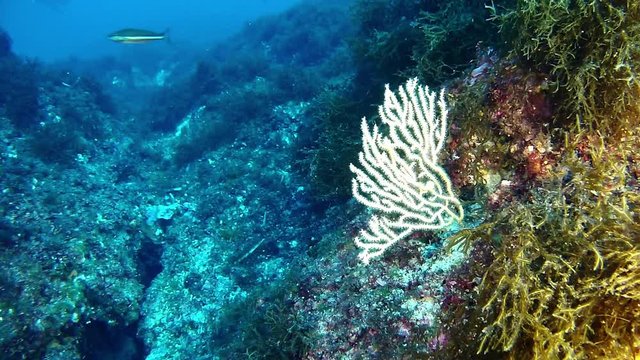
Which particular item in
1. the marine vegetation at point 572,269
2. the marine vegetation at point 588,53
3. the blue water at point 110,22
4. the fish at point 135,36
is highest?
the blue water at point 110,22

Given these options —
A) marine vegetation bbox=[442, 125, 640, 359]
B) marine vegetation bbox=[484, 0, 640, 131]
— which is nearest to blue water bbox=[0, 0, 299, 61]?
marine vegetation bbox=[484, 0, 640, 131]

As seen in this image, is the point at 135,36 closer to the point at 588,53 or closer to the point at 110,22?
the point at 588,53

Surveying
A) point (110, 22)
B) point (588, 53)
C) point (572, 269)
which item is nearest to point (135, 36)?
point (588, 53)

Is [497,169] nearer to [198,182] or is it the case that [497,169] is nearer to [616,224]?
[616,224]

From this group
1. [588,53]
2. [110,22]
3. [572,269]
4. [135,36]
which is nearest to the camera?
[572,269]

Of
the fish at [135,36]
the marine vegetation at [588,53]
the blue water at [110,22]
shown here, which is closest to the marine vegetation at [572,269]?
the marine vegetation at [588,53]

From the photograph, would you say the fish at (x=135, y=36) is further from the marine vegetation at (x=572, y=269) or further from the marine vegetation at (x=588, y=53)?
the marine vegetation at (x=572, y=269)

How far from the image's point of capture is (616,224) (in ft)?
6.93

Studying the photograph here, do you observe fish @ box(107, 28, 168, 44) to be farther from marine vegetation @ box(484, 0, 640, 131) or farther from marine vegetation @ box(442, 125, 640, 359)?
marine vegetation @ box(442, 125, 640, 359)

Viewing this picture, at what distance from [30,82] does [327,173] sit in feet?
35.2

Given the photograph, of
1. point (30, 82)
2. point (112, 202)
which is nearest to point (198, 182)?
point (112, 202)

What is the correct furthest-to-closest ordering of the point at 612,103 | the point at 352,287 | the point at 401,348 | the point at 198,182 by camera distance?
the point at 198,182
the point at 352,287
the point at 401,348
the point at 612,103

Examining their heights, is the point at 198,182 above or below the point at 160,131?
below

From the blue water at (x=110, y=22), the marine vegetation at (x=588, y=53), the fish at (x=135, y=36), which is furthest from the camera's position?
the blue water at (x=110, y=22)
